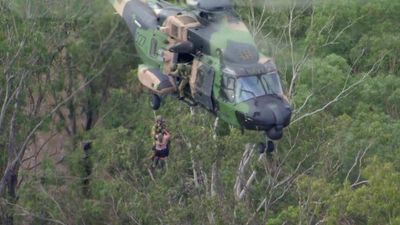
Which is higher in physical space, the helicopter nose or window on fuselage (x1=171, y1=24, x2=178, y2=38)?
window on fuselage (x1=171, y1=24, x2=178, y2=38)

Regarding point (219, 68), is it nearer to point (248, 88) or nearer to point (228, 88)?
point (228, 88)

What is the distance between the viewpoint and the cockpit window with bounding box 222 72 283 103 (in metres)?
16.5

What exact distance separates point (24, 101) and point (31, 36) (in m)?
3.25

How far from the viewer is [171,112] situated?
22.2 m

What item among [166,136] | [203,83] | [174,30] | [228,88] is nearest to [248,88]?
[228,88]

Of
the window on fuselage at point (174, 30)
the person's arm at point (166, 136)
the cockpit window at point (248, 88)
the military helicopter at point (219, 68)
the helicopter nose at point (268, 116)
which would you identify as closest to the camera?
the helicopter nose at point (268, 116)

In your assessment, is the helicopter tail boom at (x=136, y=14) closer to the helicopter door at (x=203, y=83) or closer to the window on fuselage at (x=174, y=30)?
the window on fuselage at (x=174, y=30)

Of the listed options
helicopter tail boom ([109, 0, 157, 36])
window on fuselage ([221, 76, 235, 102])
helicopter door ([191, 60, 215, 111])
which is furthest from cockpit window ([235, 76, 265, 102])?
helicopter tail boom ([109, 0, 157, 36])

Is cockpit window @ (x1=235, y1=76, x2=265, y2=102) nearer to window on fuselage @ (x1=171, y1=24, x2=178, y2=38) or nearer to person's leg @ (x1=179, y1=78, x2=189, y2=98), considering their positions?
person's leg @ (x1=179, y1=78, x2=189, y2=98)

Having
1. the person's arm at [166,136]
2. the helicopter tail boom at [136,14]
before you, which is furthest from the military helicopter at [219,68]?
the person's arm at [166,136]

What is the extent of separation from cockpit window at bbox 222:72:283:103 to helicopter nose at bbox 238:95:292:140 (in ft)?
0.59

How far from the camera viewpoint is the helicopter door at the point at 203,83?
55.9ft

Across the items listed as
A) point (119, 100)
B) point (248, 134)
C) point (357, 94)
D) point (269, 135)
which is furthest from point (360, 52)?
point (269, 135)

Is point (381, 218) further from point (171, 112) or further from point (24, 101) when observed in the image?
point (24, 101)
